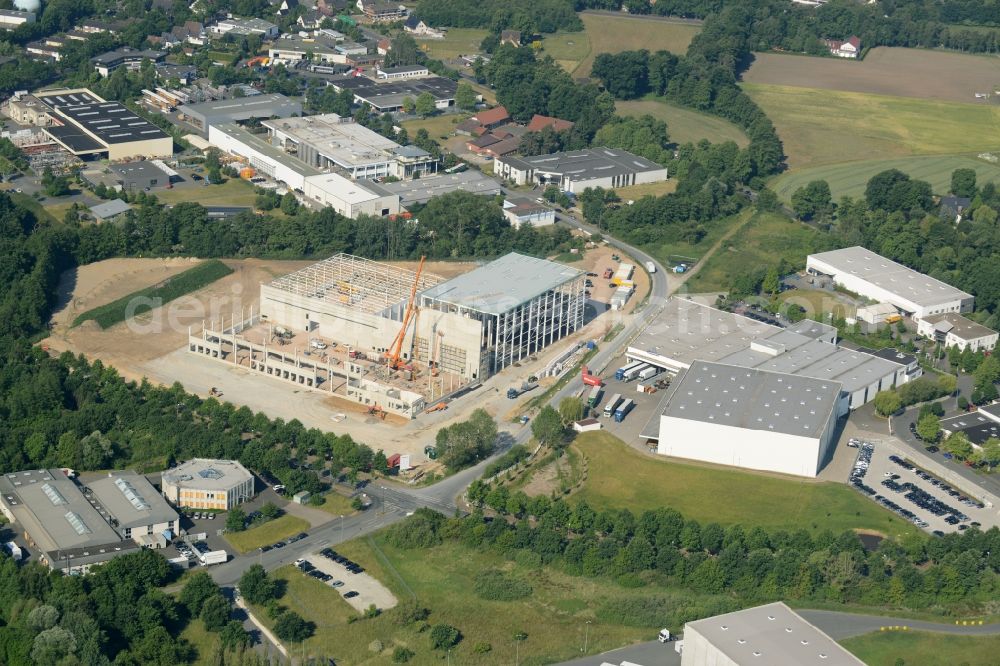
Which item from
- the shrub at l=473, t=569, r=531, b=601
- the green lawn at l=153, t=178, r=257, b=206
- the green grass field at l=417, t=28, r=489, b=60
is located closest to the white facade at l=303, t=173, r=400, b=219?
the green lawn at l=153, t=178, r=257, b=206

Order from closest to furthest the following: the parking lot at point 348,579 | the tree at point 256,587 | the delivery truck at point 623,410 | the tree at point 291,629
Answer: the tree at point 291,629
the tree at point 256,587
the parking lot at point 348,579
the delivery truck at point 623,410

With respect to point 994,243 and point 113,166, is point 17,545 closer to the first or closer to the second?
point 113,166

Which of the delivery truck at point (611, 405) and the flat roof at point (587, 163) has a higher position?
the flat roof at point (587, 163)

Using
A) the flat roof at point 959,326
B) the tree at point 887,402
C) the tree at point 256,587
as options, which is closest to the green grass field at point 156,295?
the tree at point 256,587

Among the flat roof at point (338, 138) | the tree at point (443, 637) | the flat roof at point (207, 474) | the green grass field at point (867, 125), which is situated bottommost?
the flat roof at point (207, 474)

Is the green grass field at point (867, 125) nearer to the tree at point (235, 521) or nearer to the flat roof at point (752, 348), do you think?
the flat roof at point (752, 348)

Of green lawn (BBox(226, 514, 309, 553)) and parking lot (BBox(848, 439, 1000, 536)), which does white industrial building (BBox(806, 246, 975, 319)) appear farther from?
green lawn (BBox(226, 514, 309, 553))
